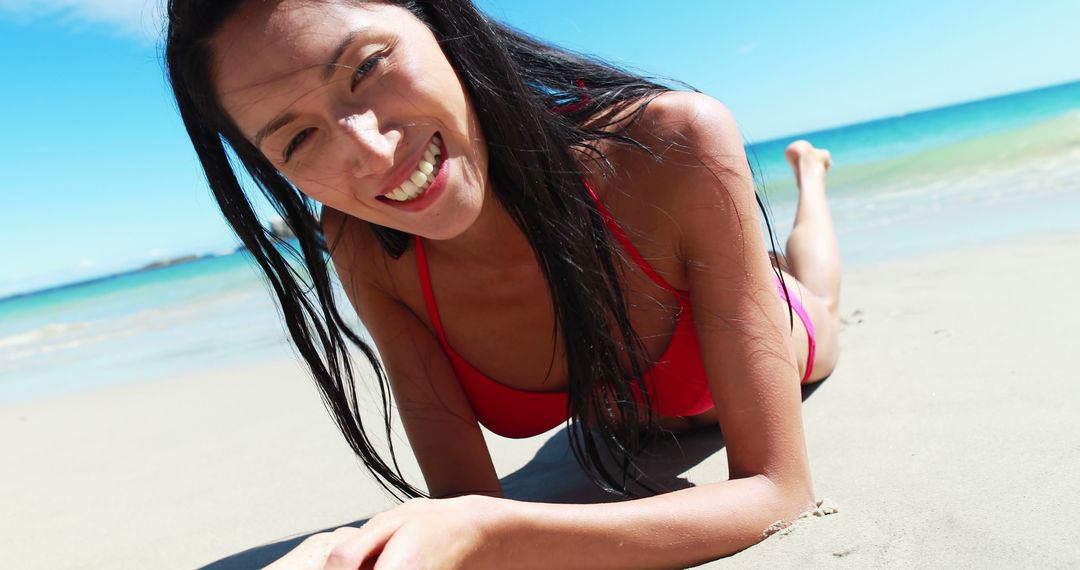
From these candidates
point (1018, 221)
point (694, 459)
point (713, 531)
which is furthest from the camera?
point (1018, 221)

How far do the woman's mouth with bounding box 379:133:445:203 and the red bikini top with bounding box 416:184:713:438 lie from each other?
42 cm

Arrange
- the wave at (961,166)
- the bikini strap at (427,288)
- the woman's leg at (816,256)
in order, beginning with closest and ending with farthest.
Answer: the bikini strap at (427,288)
the woman's leg at (816,256)
the wave at (961,166)

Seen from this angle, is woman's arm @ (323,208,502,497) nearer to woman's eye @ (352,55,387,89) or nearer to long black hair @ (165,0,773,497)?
long black hair @ (165,0,773,497)

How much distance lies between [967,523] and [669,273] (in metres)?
0.83

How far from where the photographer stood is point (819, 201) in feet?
13.5

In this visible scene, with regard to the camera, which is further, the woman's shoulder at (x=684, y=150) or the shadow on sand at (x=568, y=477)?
the shadow on sand at (x=568, y=477)

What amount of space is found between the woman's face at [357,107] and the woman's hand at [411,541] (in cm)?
65

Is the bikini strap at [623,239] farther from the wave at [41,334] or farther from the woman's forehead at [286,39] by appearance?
the wave at [41,334]

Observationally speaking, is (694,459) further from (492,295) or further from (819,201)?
(819,201)

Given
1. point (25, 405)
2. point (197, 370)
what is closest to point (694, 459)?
point (197, 370)

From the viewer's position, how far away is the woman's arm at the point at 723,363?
5.01ft

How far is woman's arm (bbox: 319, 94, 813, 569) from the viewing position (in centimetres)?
153

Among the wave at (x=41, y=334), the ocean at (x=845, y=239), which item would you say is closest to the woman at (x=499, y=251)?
the ocean at (x=845, y=239)

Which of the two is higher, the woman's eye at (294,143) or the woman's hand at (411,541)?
the woman's eye at (294,143)
